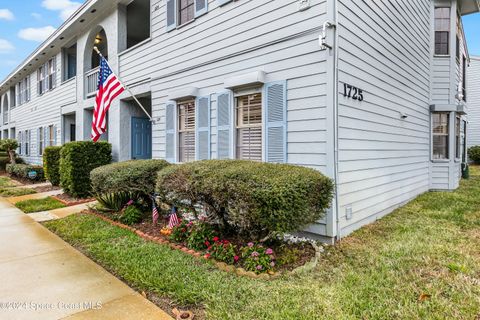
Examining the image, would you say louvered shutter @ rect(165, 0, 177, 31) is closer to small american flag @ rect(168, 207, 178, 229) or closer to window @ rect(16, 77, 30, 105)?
small american flag @ rect(168, 207, 178, 229)

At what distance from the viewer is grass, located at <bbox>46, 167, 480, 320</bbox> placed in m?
2.77

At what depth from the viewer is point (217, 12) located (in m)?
6.39

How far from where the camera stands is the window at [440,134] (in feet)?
32.6

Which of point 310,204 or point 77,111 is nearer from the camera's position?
point 310,204

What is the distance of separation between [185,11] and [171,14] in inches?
19.0

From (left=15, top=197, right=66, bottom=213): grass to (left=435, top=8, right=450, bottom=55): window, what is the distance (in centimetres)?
1245

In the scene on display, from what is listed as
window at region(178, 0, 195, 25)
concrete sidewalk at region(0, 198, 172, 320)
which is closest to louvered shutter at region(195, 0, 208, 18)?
window at region(178, 0, 195, 25)

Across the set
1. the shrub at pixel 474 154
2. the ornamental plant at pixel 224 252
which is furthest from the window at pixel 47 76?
the shrub at pixel 474 154

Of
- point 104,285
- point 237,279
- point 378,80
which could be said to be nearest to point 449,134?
point 378,80

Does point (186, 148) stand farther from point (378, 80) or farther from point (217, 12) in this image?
point (378, 80)

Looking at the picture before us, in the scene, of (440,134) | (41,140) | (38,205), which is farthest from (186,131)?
(41,140)

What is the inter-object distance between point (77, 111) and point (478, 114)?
911 inches

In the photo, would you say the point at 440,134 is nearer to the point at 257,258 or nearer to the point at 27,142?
the point at 257,258

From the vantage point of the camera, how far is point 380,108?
6.18 m
